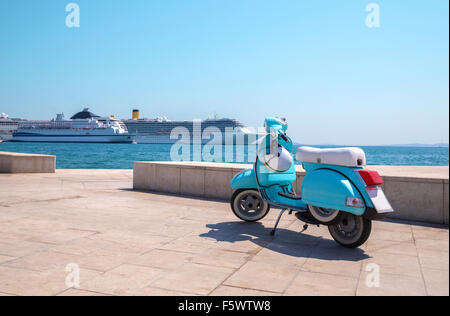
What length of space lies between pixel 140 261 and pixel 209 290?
103cm

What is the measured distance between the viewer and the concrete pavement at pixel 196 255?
3.00m

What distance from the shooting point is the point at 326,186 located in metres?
4.20

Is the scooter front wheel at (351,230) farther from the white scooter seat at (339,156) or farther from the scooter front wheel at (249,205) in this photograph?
the scooter front wheel at (249,205)

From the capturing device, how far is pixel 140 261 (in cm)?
377

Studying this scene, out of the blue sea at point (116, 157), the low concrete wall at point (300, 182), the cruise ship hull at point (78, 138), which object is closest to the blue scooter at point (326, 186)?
the low concrete wall at point (300, 182)

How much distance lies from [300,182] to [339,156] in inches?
113

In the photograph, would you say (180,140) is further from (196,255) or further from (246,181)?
(196,255)

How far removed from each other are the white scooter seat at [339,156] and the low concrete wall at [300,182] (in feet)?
2.67

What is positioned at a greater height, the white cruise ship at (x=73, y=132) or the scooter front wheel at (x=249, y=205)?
the white cruise ship at (x=73, y=132)

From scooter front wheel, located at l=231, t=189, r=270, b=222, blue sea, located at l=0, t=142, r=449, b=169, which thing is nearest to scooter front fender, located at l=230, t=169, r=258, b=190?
scooter front wheel, located at l=231, t=189, r=270, b=222

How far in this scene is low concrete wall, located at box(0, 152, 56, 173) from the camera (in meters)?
12.5

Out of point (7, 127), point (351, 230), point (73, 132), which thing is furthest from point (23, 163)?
point (7, 127)
